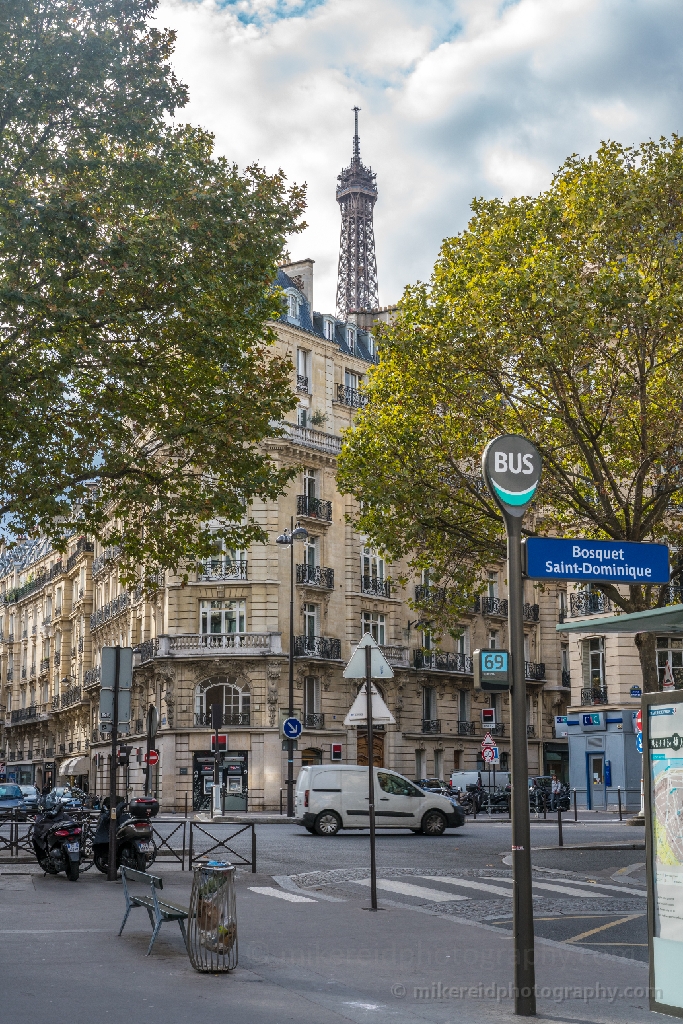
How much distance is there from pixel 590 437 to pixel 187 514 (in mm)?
8340

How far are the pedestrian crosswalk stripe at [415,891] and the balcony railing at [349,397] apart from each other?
37247 mm

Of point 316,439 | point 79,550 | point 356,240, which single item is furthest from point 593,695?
point 356,240

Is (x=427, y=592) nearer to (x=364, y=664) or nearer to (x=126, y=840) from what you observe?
(x=126, y=840)

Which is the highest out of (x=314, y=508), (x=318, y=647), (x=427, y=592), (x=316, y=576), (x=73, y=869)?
(x=314, y=508)

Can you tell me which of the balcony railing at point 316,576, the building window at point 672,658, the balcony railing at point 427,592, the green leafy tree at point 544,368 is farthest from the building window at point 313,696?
the green leafy tree at point 544,368

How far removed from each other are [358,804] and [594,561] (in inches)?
844

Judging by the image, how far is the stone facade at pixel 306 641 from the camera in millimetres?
46625

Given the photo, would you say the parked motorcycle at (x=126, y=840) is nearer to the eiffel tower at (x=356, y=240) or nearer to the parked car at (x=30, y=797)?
the parked car at (x=30, y=797)

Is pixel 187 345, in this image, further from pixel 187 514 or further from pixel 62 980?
pixel 62 980

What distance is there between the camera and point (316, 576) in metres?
49.3

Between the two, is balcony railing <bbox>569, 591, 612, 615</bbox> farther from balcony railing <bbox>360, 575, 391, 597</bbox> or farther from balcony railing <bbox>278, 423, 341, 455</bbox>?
balcony railing <bbox>278, 423, 341, 455</bbox>

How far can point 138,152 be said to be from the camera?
63.3ft

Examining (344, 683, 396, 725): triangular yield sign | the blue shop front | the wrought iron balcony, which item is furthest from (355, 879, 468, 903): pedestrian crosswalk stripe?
the wrought iron balcony

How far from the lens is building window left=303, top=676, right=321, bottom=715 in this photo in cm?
4888
